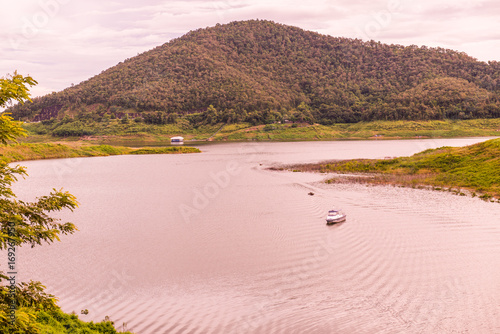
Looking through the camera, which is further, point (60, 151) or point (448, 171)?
point (60, 151)

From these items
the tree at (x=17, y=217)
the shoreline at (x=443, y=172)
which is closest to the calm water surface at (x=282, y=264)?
the shoreline at (x=443, y=172)

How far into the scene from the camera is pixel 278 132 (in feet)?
631

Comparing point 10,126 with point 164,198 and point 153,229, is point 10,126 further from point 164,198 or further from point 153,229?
point 164,198

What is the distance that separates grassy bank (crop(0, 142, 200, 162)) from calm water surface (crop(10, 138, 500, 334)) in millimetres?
56773

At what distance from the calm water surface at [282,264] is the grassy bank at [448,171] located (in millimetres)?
4464

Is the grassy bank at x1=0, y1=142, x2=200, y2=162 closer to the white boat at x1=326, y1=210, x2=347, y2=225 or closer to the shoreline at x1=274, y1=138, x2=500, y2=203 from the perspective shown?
the shoreline at x1=274, y1=138, x2=500, y2=203

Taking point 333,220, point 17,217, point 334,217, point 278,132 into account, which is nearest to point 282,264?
point 333,220

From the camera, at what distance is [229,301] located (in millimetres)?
18531

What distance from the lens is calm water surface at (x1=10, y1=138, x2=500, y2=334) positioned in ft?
55.1

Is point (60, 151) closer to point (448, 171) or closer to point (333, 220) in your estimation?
point (333, 220)

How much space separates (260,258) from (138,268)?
729 centimetres

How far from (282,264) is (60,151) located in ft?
308

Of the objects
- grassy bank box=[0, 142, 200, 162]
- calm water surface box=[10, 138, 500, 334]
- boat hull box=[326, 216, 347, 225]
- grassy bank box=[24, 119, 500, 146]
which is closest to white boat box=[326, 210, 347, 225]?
boat hull box=[326, 216, 347, 225]

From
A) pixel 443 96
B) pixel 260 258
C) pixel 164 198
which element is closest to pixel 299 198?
pixel 164 198
